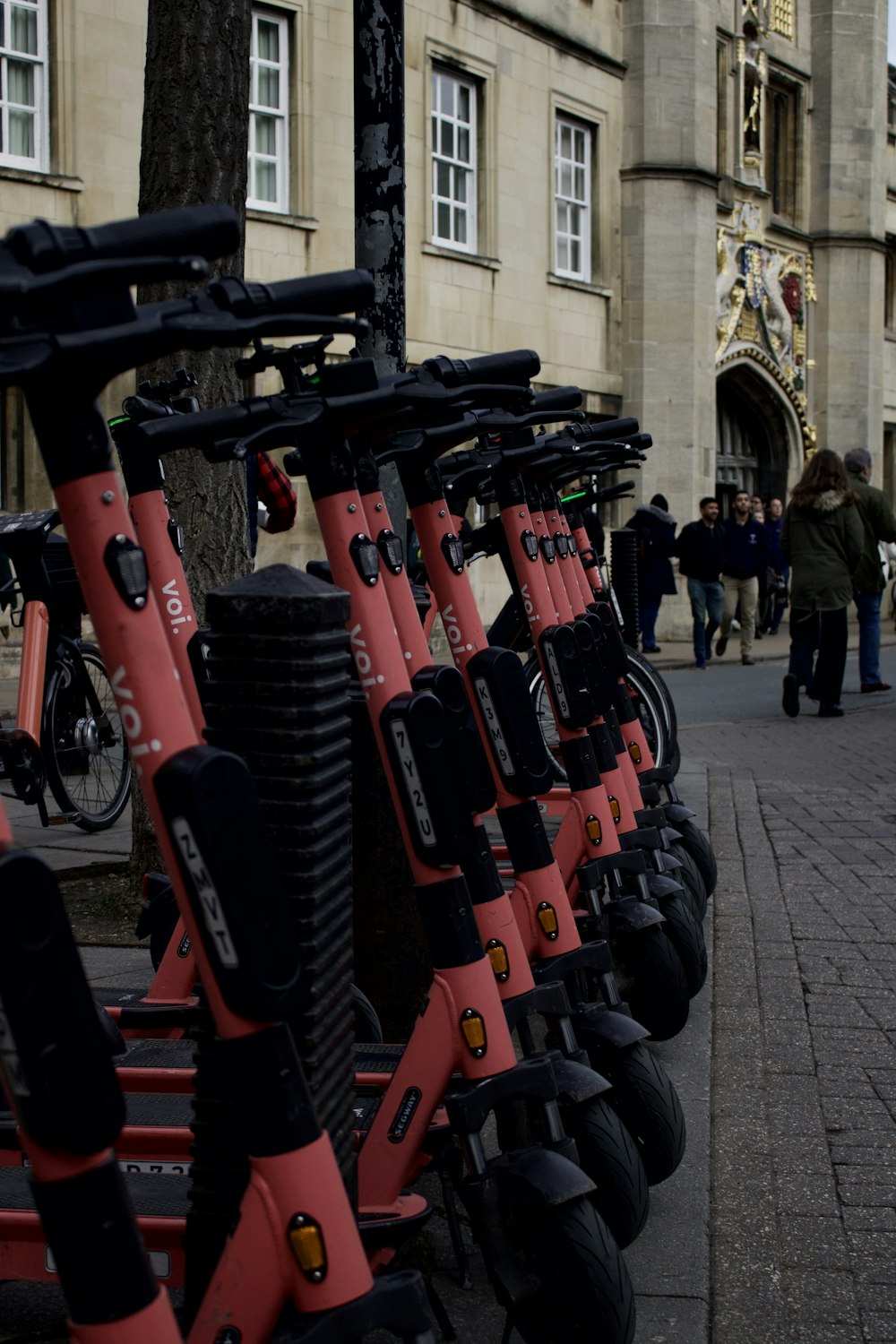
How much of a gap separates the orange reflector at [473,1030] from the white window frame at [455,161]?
19.4 meters

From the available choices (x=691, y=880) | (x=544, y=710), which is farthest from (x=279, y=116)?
(x=691, y=880)

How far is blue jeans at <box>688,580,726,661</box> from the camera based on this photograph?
1964cm

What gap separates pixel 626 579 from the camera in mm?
8203

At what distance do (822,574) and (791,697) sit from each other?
95 cm

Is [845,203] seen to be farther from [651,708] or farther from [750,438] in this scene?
[651,708]

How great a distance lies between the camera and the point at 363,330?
8.45ft

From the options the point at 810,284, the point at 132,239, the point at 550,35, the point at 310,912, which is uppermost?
the point at 550,35

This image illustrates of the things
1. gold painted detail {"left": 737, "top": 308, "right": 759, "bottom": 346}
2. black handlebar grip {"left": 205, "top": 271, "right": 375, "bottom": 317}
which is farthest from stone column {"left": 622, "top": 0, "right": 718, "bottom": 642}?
black handlebar grip {"left": 205, "top": 271, "right": 375, "bottom": 317}

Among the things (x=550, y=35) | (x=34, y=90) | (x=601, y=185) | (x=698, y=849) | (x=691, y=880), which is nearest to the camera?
(x=691, y=880)

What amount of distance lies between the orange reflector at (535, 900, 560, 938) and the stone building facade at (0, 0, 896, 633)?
13.3 metres

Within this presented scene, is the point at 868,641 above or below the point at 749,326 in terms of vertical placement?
below

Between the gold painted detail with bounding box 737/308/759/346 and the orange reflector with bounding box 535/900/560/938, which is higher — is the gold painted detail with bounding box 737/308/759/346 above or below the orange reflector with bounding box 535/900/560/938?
above

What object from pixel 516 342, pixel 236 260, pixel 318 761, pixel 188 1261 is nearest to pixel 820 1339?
pixel 188 1261

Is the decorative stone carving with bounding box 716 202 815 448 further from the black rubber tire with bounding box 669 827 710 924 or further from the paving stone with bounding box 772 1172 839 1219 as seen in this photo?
the paving stone with bounding box 772 1172 839 1219
